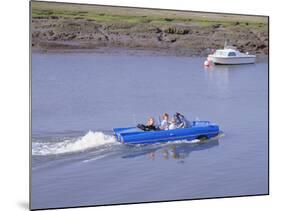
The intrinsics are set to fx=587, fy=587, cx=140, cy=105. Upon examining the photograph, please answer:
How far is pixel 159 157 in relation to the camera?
19.8 ft

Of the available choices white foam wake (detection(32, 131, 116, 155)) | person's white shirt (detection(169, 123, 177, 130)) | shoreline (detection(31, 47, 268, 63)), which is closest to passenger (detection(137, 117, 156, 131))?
person's white shirt (detection(169, 123, 177, 130))

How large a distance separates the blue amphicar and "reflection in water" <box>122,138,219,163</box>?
0.06 metres

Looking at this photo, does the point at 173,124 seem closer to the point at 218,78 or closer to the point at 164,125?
the point at 164,125

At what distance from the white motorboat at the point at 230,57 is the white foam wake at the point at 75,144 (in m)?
1.46

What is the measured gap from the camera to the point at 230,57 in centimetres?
646

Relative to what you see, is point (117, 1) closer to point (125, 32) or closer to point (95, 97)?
point (125, 32)

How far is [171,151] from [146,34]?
1251 millimetres

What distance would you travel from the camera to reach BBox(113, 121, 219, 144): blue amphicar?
5.93 metres

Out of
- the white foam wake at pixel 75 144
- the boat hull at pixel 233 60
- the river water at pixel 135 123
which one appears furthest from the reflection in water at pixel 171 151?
the boat hull at pixel 233 60

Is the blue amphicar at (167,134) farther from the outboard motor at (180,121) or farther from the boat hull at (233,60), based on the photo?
the boat hull at (233,60)

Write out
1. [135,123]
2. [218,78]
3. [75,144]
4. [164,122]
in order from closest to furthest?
[75,144] → [135,123] → [164,122] → [218,78]

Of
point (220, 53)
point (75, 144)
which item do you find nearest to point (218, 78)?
point (220, 53)

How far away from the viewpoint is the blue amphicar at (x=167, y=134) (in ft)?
19.5
